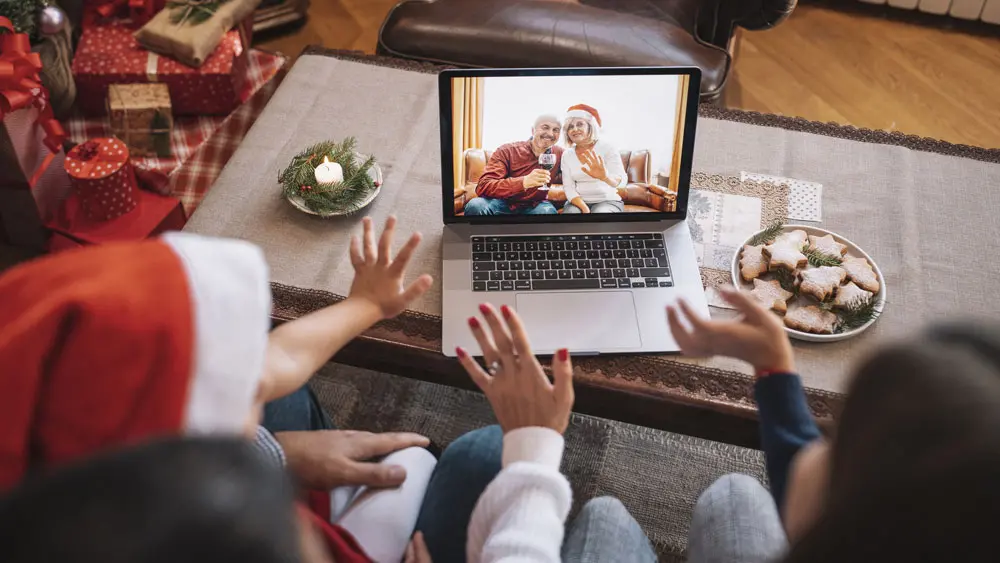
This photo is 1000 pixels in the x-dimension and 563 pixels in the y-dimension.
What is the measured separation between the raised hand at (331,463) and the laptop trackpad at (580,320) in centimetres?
28

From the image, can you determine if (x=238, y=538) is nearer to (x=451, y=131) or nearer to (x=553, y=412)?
(x=553, y=412)

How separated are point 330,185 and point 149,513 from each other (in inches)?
39.0

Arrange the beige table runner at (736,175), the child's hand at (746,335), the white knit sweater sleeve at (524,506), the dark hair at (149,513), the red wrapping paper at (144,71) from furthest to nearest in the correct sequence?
1. the red wrapping paper at (144,71)
2. the beige table runner at (736,175)
3. the child's hand at (746,335)
4. the white knit sweater sleeve at (524,506)
5. the dark hair at (149,513)

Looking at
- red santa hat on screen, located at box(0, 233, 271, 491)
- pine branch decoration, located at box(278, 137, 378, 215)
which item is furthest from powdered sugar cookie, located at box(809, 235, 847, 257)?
red santa hat on screen, located at box(0, 233, 271, 491)

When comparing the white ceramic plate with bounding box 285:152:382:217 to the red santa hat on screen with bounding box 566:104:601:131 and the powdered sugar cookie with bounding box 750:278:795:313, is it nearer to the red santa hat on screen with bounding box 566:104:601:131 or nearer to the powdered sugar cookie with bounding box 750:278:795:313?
the red santa hat on screen with bounding box 566:104:601:131

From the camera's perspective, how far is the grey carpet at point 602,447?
1.58 metres

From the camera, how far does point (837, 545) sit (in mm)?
514

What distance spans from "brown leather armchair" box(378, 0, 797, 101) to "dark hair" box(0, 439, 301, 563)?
1.60 metres

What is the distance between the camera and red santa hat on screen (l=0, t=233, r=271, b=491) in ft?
1.72

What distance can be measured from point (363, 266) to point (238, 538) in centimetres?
74

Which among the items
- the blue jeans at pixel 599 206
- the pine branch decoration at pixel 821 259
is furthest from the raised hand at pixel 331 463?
the pine branch decoration at pixel 821 259

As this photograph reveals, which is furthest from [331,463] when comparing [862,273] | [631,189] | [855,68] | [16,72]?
[855,68]

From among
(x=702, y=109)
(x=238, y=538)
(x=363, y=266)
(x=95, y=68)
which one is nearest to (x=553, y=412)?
(x=363, y=266)

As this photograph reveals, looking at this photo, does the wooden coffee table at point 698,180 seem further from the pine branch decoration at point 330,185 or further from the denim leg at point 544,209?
the denim leg at point 544,209
